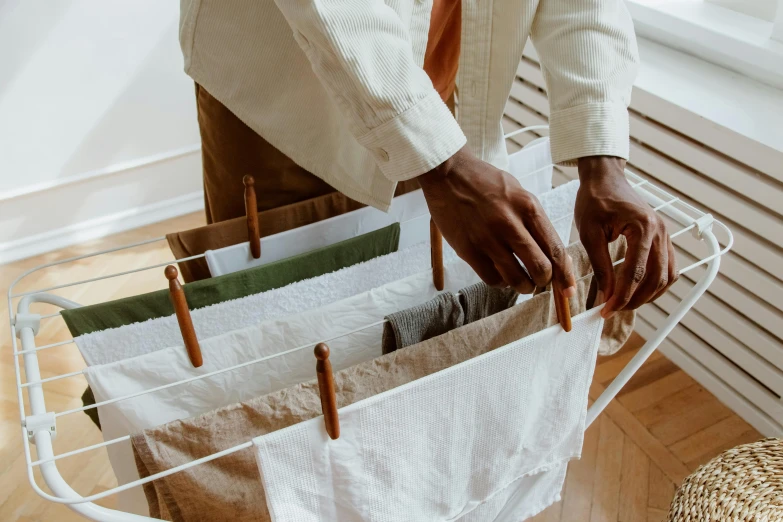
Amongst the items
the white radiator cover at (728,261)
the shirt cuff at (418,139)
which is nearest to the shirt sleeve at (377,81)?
the shirt cuff at (418,139)

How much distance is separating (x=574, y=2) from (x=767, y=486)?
882 mm

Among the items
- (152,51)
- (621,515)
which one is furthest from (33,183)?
(621,515)

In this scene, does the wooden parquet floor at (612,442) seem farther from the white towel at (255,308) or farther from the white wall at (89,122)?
the white towel at (255,308)

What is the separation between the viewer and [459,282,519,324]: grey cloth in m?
0.76

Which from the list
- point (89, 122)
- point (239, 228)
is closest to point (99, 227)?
point (89, 122)

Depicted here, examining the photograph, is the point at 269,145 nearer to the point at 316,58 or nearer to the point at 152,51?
the point at 316,58

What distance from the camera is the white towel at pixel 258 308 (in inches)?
28.5

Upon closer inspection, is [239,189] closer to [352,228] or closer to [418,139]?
[352,228]

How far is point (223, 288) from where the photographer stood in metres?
0.79

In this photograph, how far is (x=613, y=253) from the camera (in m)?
0.82

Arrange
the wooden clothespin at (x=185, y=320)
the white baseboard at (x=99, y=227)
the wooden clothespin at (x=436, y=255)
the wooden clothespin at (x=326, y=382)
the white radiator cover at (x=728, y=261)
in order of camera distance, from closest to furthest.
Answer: the wooden clothespin at (x=326, y=382), the wooden clothespin at (x=185, y=320), the wooden clothespin at (x=436, y=255), the white radiator cover at (x=728, y=261), the white baseboard at (x=99, y=227)

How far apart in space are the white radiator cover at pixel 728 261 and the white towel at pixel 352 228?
1.66 feet

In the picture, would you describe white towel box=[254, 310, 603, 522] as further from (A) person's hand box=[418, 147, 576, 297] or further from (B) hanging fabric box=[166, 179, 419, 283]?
(B) hanging fabric box=[166, 179, 419, 283]

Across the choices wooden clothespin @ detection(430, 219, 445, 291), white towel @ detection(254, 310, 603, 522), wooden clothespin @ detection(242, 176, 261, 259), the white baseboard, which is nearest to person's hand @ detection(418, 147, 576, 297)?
white towel @ detection(254, 310, 603, 522)
